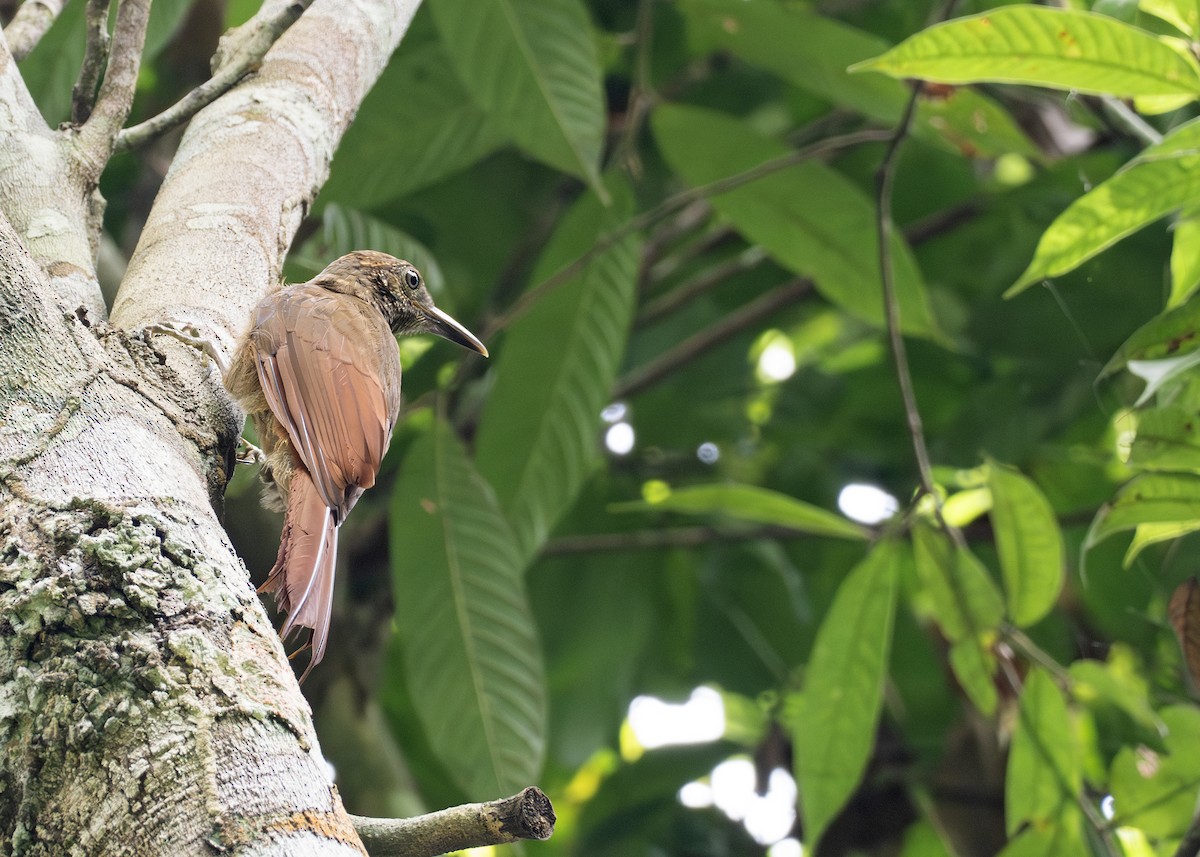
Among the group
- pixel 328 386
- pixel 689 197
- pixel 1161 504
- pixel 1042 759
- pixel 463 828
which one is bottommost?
pixel 463 828

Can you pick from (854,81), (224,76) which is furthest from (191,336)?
(854,81)

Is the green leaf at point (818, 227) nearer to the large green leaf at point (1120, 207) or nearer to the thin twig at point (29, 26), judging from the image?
the large green leaf at point (1120, 207)

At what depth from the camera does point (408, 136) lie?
3564 mm

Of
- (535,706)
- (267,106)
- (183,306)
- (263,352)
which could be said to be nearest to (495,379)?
(535,706)

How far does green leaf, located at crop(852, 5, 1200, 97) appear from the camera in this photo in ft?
7.13

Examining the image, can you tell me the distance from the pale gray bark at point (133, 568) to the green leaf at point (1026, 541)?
5.97 feet

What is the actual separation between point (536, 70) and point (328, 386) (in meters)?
1.15

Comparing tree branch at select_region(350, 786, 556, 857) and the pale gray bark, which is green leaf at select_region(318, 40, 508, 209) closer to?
the pale gray bark

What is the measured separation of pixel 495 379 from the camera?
11.6ft

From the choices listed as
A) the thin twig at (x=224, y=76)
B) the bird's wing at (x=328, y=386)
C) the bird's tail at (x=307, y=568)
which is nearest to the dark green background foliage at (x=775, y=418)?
the bird's wing at (x=328, y=386)

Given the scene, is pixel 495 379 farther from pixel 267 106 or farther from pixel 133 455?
pixel 133 455

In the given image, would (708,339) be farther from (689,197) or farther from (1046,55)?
(1046,55)

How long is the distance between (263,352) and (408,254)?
1.01 meters

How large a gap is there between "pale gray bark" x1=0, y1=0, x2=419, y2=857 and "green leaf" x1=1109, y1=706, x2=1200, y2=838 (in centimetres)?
232
